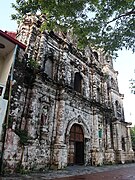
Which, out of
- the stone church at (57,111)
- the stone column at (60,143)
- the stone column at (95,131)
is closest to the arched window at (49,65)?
the stone church at (57,111)

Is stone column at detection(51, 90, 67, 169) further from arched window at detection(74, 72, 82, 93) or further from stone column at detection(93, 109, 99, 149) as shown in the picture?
stone column at detection(93, 109, 99, 149)

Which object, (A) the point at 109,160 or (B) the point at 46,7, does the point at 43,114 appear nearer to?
Result: (B) the point at 46,7

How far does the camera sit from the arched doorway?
10836 millimetres

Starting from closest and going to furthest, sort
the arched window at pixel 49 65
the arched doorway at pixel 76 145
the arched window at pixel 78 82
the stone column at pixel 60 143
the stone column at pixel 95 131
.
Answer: the stone column at pixel 60 143 → the arched doorway at pixel 76 145 → the arched window at pixel 49 65 → the stone column at pixel 95 131 → the arched window at pixel 78 82

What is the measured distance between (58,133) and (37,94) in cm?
260

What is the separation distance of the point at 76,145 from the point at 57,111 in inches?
133

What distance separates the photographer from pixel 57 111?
10.3 metres

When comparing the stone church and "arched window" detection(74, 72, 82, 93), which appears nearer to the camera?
the stone church

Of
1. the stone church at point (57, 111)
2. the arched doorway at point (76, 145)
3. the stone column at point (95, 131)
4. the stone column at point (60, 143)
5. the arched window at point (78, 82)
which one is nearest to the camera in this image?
the stone church at point (57, 111)

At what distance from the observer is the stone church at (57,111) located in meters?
7.92

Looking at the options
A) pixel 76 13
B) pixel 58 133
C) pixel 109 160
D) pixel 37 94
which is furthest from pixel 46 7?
pixel 109 160

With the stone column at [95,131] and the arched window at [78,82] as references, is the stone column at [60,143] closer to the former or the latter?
the arched window at [78,82]

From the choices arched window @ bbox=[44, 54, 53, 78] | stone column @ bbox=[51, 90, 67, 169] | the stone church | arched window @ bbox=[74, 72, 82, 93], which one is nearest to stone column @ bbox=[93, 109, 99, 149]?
the stone church

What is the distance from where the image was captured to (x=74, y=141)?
37.1 ft
